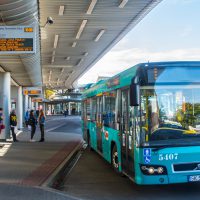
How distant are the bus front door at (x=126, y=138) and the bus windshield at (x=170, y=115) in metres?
0.60

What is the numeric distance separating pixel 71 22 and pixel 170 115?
872cm

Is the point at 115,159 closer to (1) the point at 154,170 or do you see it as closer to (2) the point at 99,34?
(1) the point at 154,170

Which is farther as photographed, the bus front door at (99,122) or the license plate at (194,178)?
the bus front door at (99,122)

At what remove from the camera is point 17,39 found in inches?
432

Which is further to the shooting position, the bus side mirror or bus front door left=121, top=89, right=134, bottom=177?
bus front door left=121, top=89, right=134, bottom=177

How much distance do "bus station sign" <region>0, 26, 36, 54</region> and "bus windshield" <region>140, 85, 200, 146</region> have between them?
4.51m

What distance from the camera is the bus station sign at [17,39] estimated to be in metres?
10.7

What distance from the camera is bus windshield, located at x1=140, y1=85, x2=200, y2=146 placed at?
7520 mm

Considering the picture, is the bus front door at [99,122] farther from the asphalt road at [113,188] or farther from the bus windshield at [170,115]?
the bus windshield at [170,115]

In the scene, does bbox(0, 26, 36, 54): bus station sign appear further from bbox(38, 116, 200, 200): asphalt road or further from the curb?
bbox(38, 116, 200, 200): asphalt road

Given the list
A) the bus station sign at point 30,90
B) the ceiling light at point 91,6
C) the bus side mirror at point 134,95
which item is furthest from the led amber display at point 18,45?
the bus station sign at point 30,90

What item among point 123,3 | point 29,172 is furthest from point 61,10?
point 29,172

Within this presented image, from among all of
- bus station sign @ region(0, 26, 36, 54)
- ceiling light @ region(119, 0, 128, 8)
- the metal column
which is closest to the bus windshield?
bus station sign @ region(0, 26, 36, 54)

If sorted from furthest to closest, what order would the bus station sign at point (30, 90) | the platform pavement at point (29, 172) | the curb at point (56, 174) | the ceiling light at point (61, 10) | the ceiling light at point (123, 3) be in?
1. the bus station sign at point (30, 90)
2. the ceiling light at point (61, 10)
3. the ceiling light at point (123, 3)
4. the curb at point (56, 174)
5. the platform pavement at point (29, 172)
